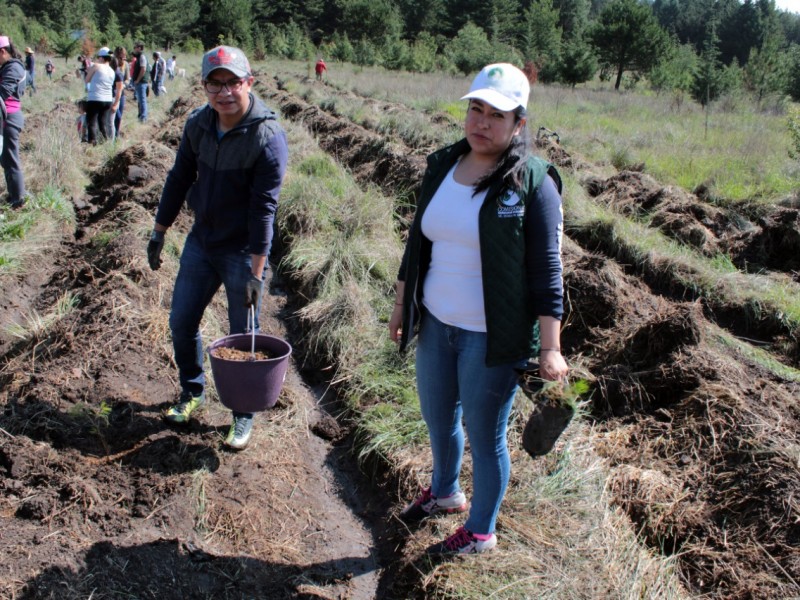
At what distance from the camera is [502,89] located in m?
2.20

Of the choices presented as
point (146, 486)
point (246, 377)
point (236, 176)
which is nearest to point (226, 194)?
point (236, 176)

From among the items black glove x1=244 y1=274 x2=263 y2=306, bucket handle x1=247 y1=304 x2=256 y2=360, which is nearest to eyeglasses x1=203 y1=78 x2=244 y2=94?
black glove x1=244 y1=274 x2=263 y2=306

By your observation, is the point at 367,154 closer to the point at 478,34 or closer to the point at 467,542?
the point at 467,542

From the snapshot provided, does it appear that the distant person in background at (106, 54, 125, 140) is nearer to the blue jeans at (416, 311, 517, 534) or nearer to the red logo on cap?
the red logo on cap


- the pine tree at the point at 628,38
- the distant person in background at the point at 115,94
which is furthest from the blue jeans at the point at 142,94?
the pine tree at the point at 628,38

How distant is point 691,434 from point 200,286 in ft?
9.31

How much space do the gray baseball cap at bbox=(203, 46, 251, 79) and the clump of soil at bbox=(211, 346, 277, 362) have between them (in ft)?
4.08

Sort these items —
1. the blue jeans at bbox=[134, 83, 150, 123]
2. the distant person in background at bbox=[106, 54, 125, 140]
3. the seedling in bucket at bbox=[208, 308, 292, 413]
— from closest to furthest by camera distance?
the seedling in bucket at bbox=[208, 308, 292, 413] < the distant person in background at bbox=[106, 54, 125, 140] < the blue jeans at bbox=[134, 83, 150, 123]

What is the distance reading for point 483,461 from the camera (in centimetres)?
254

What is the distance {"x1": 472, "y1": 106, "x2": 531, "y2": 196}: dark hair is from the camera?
2.19 m

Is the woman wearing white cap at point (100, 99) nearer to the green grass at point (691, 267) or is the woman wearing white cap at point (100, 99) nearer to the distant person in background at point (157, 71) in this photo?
the green grass at point (691, 267)

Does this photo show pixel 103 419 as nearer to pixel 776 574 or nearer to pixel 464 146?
pixel 464 146

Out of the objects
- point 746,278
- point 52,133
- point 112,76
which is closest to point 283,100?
point 112,76

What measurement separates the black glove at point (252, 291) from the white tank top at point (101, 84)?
8110 mm
